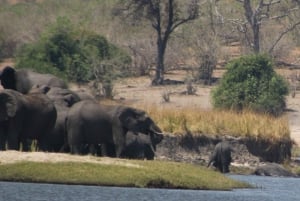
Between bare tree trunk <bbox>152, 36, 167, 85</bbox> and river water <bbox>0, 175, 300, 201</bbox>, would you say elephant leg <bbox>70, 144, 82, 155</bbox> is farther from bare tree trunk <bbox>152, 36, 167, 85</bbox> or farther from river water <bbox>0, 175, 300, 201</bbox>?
bare tree trunk <bbox>152, 36, 167, 85</bbox>

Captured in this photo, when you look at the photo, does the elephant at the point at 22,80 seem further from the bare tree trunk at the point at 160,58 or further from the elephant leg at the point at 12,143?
the bare tree trunk at the point at 160,58

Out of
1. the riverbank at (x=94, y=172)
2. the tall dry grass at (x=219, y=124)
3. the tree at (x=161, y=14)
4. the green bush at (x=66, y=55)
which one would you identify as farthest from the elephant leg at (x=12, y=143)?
the tree at (x=161, y=14)

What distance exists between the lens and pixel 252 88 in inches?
2496

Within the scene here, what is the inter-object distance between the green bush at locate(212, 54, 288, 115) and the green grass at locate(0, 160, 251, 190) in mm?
25416

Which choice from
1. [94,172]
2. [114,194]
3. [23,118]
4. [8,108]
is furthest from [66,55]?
[114,194]

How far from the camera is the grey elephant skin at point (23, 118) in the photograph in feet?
125

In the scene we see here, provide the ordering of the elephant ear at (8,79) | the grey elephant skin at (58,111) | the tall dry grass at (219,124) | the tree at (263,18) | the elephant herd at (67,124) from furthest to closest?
the tree at (263,18)
the tall dry grass at (219,124)
the elephant ear at (8,79)
the grey elephant skin at (58,111)
the elephant herd at (67,124)

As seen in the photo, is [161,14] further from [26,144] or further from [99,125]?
[26,144]

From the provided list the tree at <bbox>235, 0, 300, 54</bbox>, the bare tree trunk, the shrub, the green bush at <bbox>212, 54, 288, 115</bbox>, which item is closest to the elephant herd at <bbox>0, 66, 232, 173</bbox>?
the green bush at <bbox>212, 54, 288, 115</bbox>

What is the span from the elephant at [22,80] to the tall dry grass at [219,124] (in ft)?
16.3

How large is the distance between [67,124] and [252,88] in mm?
23267

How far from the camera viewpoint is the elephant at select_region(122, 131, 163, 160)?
43500 mm

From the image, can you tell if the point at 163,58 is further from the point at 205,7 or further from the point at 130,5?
the point at 205,7

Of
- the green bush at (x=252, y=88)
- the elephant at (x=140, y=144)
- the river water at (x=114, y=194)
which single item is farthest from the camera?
the green bush at (x=252, y=88)
